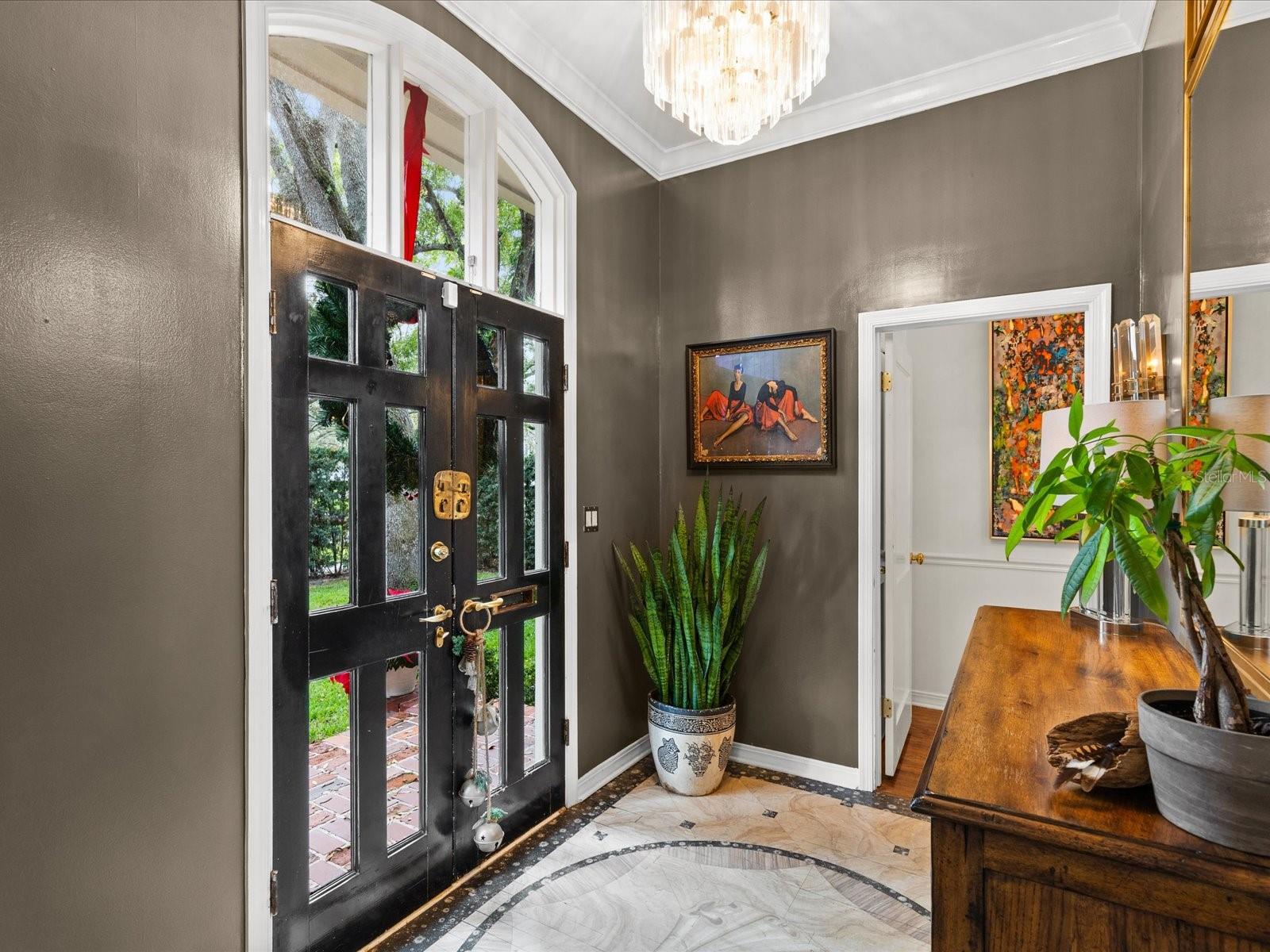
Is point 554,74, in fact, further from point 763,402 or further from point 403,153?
point 763,402

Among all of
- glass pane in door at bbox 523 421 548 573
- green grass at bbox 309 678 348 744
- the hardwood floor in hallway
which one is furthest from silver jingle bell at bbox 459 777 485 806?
the hardwood floor in hallway

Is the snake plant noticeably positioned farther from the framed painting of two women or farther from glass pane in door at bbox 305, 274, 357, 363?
glass pane in door at bbox 305, 274, 357, 363

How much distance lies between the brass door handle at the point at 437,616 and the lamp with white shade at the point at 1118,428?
1.73m

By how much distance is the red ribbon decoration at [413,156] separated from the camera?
2.23m

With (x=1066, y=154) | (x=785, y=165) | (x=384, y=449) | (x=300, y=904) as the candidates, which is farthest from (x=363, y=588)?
(x=1066, y=154)

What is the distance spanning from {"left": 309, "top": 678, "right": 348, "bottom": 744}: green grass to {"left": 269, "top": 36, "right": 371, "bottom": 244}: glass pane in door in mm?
1274

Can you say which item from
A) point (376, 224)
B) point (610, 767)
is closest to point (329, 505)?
point (376, 224)

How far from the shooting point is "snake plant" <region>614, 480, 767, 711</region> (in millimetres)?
2932

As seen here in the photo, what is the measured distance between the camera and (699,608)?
2943 millimetres

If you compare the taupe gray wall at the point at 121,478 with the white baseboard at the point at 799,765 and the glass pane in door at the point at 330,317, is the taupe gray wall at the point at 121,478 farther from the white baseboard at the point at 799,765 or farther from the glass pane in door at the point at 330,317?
the white baseboard at the point at 799,765

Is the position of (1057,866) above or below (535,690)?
above

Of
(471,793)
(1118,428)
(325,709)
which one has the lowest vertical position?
(471,793)

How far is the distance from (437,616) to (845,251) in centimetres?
226

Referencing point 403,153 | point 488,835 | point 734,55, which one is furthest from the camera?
point 488,835
